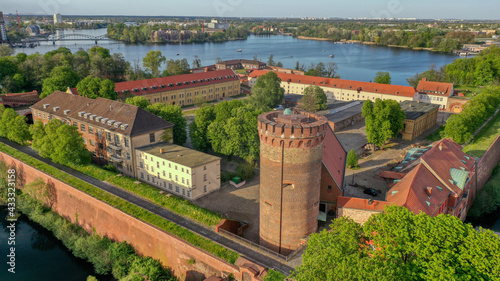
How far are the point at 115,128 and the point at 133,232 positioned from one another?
697 inches

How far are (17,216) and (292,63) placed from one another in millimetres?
144451

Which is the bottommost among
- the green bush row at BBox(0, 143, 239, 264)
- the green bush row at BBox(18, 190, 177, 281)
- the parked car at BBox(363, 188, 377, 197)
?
the green bush row at BBox(18, 190, 177, 281)

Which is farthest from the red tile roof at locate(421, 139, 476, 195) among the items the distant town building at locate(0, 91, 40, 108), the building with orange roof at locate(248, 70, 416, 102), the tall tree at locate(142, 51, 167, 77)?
the tall tree at locate(142, 51, 167, 77)

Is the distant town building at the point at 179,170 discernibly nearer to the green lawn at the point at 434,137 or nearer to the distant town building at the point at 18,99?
the green lawn at the point at 434,137

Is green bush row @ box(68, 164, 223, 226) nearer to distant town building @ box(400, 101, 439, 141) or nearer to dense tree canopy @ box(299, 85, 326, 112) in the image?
distant town building @ box(400, 101, 439, 141)

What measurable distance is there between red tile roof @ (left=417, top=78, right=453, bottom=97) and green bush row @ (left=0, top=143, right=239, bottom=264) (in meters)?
70.6

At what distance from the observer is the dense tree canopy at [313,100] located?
2940 inches

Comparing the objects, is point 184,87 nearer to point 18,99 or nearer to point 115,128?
point 18,99

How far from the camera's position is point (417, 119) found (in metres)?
62.1

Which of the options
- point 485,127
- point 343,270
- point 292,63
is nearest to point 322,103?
point 485,127

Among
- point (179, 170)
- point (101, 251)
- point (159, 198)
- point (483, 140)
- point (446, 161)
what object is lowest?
point (101, 251)

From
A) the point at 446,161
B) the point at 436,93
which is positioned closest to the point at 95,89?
the point at 446,161

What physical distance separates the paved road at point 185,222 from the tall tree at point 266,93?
1395 inches

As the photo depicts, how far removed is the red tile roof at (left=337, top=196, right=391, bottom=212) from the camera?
30.8 m
